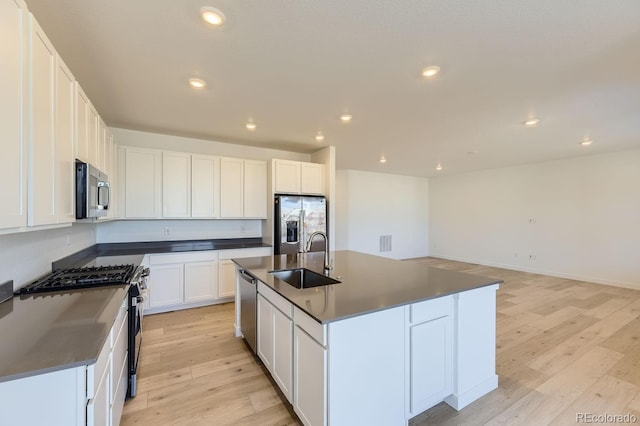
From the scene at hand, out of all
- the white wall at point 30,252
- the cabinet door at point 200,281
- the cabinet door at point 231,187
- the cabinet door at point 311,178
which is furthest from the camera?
the cabinet door at point 311,178

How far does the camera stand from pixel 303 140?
14.3ft

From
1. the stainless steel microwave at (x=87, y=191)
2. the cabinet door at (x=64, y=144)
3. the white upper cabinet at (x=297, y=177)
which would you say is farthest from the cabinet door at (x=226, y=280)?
the cabinet door at (x=64, y=144)

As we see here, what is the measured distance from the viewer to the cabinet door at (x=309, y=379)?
58.3 inches

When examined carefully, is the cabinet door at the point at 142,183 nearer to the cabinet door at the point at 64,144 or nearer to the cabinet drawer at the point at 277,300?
the cabinet door at the point at 64,144

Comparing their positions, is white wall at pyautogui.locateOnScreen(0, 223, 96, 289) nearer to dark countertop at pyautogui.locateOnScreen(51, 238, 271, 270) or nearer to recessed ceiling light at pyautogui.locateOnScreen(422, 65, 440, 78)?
dark countertop at pyautogui.locateOnScreen(51, 238, 271, 270)

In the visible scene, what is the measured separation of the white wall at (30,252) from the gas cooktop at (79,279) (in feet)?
0.26

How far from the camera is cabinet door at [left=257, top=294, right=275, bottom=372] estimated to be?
2.17 metres

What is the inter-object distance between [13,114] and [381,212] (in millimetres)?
7270

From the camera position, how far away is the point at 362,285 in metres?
1.98

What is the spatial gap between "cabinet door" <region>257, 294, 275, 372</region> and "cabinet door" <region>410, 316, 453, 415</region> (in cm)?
105

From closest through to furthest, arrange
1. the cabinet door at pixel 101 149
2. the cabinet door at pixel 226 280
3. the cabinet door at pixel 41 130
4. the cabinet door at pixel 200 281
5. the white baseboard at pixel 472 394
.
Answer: the cabinet door at pixel 41 130
the white baseboard at pixel 472 394
the cabinet door at pixel 101 149
the cabinet door at pixel 200 281
the cabinet door at pixel 226 280

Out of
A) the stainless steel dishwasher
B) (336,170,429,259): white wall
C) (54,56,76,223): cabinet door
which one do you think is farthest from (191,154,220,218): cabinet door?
(336,170,429,259): white wall

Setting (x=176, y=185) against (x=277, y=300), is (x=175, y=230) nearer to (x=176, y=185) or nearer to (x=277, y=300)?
(x=176, y=185)

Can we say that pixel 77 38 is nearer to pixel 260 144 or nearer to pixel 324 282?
pixel 324 282
